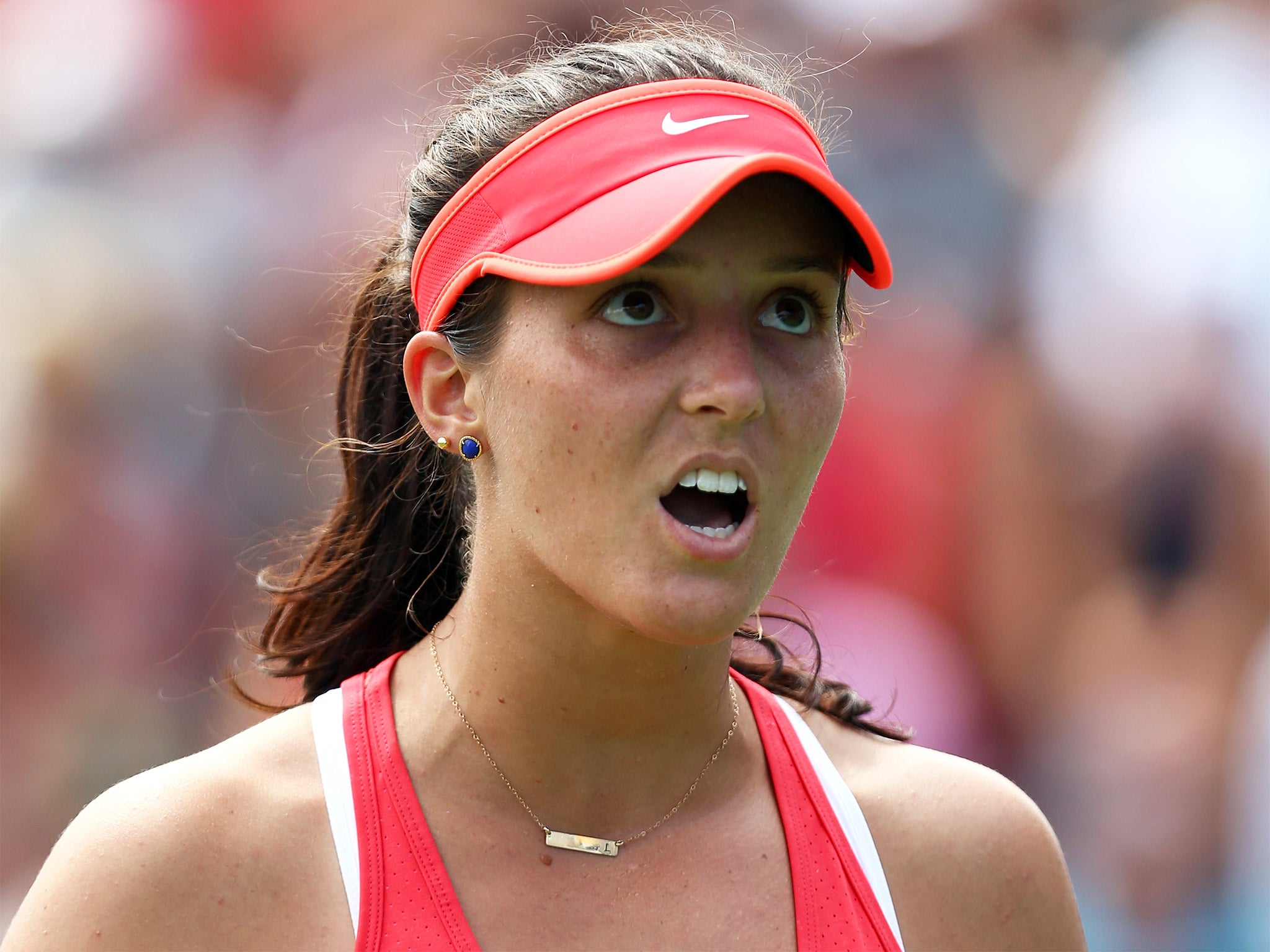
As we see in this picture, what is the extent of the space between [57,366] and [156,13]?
56.4 inches

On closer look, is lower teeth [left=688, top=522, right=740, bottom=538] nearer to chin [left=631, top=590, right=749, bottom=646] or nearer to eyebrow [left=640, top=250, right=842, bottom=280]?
chin [left=631, top=590, right=749, bottom=646]

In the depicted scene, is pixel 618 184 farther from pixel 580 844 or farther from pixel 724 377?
pixel 580 844

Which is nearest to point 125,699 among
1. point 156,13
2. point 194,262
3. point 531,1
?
point 194,262

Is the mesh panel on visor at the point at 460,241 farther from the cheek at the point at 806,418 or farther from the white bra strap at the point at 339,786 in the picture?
the white bra strap at the point at 339,786

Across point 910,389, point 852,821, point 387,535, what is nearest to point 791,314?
point 852,821

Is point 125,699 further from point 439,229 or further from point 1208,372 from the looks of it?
point 1208,372

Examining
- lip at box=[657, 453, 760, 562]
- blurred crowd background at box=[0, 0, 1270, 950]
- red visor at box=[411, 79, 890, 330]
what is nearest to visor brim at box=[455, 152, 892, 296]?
red visor at box=[411, 79, 890, 330]

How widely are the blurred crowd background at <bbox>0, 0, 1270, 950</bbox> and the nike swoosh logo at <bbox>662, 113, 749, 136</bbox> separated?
252 cm

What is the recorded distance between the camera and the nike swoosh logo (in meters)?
1.87

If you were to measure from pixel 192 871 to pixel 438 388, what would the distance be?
0.78 metres

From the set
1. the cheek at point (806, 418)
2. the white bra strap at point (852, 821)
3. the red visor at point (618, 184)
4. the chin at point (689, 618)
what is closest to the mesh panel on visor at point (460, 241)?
the red visor at point (618, 184)

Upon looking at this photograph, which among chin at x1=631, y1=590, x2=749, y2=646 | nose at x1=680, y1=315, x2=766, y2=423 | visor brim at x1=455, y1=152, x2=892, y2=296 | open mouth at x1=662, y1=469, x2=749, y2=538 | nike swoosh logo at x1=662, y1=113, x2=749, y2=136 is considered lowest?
chin at x1=631, y1=590, x2=749, y2=646

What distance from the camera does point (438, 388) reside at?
2033 millimetres

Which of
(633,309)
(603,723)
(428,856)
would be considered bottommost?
(428,856)
